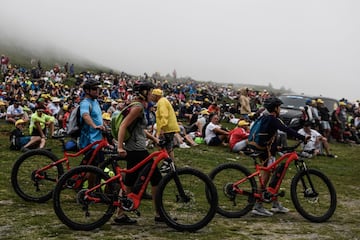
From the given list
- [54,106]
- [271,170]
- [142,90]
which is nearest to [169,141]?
[142,90]

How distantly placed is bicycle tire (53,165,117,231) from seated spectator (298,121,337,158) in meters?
11.5

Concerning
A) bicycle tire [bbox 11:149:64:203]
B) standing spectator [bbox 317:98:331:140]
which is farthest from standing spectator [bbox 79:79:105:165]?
standing spectator [bbox 317:98:331:140]

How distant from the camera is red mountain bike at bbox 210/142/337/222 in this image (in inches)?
301

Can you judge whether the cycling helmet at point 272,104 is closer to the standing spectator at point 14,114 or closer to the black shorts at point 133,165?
the black shorts at point 133,165

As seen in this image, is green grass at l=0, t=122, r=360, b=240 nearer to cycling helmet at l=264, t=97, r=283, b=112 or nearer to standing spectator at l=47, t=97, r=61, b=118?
cycling helmet at l=264, t=97, r=283, b=112

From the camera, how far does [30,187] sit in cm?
791

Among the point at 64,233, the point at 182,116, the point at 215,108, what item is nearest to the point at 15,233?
the point at 64,233

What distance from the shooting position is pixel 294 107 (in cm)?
2212

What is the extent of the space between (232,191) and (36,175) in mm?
3247

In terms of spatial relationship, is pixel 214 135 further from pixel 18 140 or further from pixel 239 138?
pixel 18 140

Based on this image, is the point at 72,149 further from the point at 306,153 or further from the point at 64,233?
the point at 306,153

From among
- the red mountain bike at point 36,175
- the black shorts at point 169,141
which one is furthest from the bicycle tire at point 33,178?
the black shorts at point 169,141

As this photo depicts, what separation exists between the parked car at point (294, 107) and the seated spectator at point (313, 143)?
10.1 feet

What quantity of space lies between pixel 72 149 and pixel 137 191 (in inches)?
233
